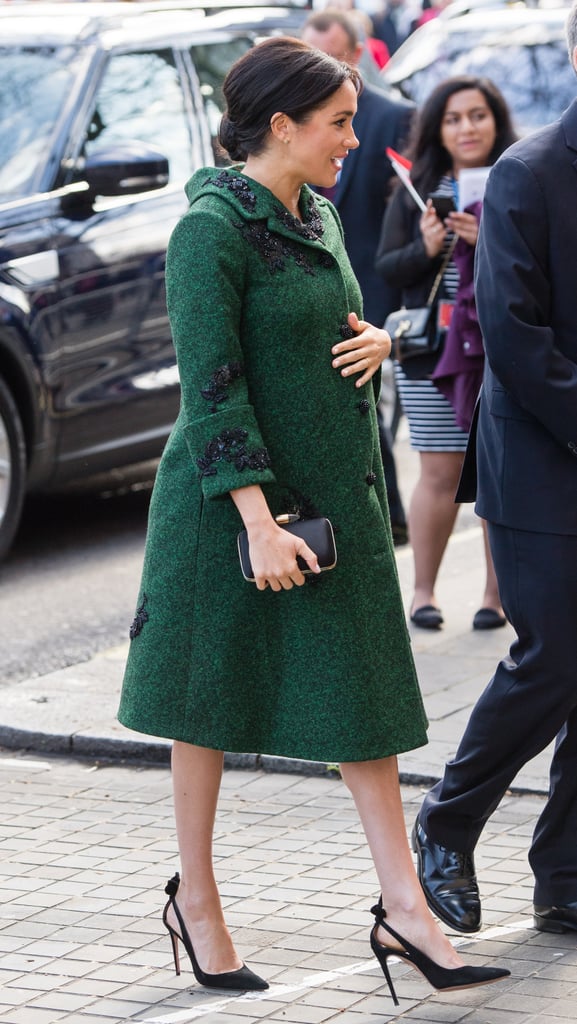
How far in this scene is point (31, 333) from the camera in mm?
7406

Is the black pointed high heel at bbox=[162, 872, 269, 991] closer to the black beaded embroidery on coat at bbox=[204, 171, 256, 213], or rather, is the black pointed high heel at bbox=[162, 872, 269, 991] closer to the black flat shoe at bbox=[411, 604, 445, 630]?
the black beaded embroidery on coat at bbox=[204, 171, 256, 213]

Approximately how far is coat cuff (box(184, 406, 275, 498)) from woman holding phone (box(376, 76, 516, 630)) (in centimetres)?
300

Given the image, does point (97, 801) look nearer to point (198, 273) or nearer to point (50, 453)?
point (198, 273)

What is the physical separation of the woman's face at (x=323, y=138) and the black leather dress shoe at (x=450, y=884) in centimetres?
145

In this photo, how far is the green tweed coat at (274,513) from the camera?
139 inches

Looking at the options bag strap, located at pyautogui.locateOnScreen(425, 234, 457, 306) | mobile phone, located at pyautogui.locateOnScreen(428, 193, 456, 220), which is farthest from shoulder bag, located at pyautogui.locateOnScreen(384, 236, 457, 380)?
mobile phone, located at pyautogui.locateOnScreen(428, 193, 456, 220)

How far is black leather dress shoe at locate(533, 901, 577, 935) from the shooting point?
13.2 feet

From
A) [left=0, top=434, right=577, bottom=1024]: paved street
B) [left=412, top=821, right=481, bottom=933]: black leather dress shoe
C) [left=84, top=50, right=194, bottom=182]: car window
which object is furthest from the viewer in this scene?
[left=84, top=50, right=194, bottom=182]: car window

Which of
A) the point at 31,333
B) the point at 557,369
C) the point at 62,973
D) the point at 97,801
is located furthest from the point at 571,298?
the point at 31,333

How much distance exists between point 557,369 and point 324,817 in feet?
5.52

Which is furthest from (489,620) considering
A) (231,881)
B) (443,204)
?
(231,881)

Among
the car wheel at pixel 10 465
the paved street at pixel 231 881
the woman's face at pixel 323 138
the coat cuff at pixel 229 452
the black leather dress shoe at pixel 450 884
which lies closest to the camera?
the coat cuff at pixel 229 452

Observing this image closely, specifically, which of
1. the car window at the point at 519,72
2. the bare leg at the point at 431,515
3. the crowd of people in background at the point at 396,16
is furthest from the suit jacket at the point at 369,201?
the crowd of people in background at the point at 396,16

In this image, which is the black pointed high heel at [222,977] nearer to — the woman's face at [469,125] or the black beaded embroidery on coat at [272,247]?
the black beaded embroidery on coat at [272,247]
